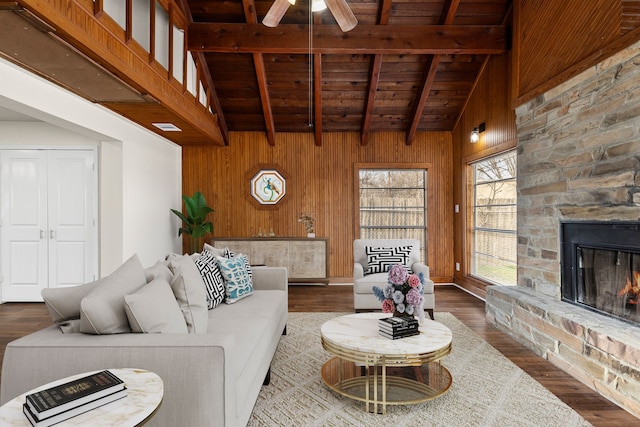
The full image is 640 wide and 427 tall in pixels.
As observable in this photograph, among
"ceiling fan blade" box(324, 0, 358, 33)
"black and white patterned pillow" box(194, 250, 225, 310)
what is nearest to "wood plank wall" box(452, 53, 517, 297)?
"ceiling fan blade" box(324, 0, 358, 33)

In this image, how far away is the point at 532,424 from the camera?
84.0 inches

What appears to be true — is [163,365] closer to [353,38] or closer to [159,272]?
[159,272]

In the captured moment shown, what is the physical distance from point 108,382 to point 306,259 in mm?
4805

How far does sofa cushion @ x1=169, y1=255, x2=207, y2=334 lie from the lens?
7.05ft

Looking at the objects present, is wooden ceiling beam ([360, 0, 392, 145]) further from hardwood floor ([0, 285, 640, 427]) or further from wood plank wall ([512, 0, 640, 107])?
hardwood floor ([0, 285, 640, 427])

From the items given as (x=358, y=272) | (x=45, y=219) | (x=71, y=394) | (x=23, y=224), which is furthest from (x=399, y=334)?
(x=23, y=224)

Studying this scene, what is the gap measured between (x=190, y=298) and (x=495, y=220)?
437 cm

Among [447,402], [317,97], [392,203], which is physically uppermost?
[317,97]

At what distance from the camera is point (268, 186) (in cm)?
645

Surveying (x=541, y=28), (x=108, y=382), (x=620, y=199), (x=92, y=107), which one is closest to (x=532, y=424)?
(x=620, y=199)

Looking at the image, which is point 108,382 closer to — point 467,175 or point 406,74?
point 406,74

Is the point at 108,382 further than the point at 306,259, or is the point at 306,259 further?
the point at 306,259

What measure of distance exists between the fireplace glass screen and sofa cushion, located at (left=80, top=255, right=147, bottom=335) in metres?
3.24

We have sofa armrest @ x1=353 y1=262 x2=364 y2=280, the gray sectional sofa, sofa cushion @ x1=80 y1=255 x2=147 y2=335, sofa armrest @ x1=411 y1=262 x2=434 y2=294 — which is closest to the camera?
the gray sectional sofa
